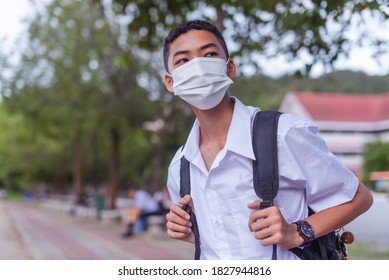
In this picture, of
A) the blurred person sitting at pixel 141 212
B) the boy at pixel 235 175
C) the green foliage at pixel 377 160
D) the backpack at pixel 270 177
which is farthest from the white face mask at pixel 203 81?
the green foliage at pixel 377 160

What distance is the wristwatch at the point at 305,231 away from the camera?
1.73 metres

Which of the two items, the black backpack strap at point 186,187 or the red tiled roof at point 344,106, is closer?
the black backpack strap at point 186,187

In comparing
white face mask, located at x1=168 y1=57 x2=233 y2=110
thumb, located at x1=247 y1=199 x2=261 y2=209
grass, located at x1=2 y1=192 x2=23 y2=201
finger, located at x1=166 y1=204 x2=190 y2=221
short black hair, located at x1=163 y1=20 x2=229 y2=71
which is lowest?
grass, located at x1=2 y1=192 x2=23 y2=201

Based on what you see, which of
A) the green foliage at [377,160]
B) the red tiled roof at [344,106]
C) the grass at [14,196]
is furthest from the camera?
the grass at [14,196]

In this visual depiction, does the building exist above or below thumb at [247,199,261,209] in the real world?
above

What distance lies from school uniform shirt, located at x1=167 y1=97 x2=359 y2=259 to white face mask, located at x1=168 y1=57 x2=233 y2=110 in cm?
8

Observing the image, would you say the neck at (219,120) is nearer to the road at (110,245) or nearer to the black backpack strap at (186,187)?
the black backpack strap at (186,187)

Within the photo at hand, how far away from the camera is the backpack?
67.8 inches

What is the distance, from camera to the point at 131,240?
13.0 meters

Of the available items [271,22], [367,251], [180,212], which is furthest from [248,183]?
[367,251]

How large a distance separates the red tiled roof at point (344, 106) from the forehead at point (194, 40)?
28603mm

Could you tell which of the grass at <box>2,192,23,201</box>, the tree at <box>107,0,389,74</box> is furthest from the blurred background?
the grass at <box>2,192,23,201</box>

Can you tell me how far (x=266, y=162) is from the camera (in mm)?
1731

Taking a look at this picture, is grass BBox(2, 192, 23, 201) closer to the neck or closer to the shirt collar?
the neck
